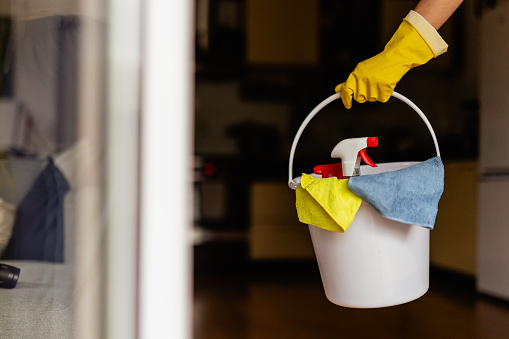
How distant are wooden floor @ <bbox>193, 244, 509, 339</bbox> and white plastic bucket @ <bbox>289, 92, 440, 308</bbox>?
0.69m

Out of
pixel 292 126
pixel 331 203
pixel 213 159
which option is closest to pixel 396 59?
pixel 331 203

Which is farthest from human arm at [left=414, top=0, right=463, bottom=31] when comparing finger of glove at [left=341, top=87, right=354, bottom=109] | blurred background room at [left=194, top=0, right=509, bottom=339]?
blurred background room at [left=194, top=0, right=509, bottom=339]

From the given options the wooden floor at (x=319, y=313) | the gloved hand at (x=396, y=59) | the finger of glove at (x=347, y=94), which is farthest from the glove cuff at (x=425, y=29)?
the wooden floor at (x=319, y=313)

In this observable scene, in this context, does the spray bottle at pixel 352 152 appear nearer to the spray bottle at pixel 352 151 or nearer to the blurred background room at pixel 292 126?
the spray bottle at pixel 352 151

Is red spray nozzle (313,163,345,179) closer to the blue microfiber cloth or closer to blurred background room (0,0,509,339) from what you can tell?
the blue microfiber cloth

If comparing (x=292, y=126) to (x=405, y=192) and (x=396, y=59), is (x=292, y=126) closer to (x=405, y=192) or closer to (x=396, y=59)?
(x=396, y=59)

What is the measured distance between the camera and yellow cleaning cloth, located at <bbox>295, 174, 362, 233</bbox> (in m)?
0.81

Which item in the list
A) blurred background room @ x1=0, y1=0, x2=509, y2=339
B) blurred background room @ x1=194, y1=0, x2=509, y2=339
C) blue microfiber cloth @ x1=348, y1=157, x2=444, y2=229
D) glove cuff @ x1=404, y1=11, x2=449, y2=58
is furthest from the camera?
blurred background room @ x1=194, y1=0, x2=509, y2=339

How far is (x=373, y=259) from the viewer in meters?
0.88

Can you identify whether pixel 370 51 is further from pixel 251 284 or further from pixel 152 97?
pixel 152 97

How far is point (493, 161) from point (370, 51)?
1381 millimetres

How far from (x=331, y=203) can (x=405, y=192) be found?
0.12 meters

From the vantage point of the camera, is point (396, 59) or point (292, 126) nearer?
point (396, 59)

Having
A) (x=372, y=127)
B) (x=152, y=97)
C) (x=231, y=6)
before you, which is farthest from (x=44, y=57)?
(x=372, y=127)
